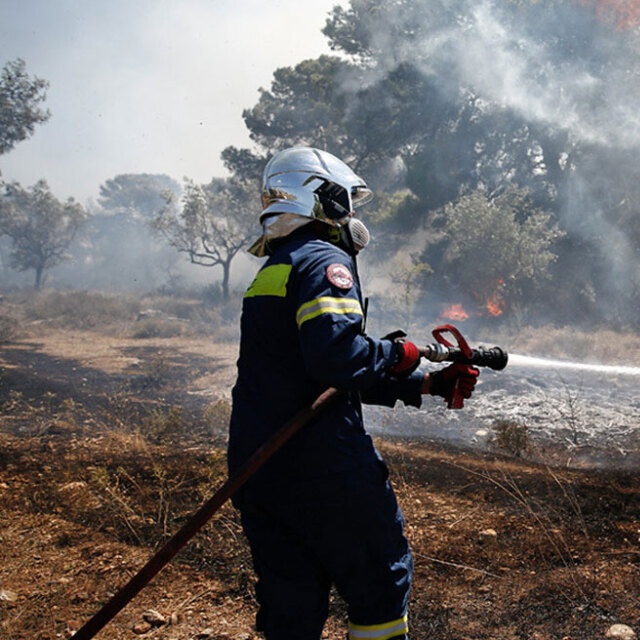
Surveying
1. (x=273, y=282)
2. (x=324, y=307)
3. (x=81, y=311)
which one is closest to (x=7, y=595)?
(x=273, y=282)

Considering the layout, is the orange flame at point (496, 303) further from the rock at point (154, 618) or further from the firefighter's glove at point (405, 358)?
the firefighter's glove at point (405, 358)

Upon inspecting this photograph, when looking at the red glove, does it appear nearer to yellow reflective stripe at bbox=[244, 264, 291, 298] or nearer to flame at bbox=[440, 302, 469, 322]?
yellow reflective stripe at bbox=[244, 264, 291, 298]

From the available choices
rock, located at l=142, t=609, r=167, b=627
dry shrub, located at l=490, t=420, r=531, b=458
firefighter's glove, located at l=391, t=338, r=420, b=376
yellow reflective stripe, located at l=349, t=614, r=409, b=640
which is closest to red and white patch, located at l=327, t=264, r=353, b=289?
firefighter's glove, located at l=391, t=338, r=420, b=376

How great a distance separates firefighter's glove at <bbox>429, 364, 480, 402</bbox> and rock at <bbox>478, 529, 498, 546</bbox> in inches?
49.9

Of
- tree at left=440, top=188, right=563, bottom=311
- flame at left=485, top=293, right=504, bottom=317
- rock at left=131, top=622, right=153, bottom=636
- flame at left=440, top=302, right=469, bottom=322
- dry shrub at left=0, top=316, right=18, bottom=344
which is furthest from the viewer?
flame at left=440, top=302, right=469, bottom=322

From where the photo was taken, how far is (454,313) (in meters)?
21.1

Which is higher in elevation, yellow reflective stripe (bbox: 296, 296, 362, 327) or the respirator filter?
the respirator filter

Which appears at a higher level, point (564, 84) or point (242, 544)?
point (564, 84)

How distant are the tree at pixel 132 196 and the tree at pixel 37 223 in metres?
24.0

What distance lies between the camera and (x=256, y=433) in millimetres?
1758

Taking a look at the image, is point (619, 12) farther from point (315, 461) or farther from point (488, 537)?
point (315, 461)

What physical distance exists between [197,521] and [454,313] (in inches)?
797

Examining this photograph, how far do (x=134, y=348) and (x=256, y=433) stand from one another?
14.0 metres

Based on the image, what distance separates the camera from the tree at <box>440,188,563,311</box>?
64.1ft
